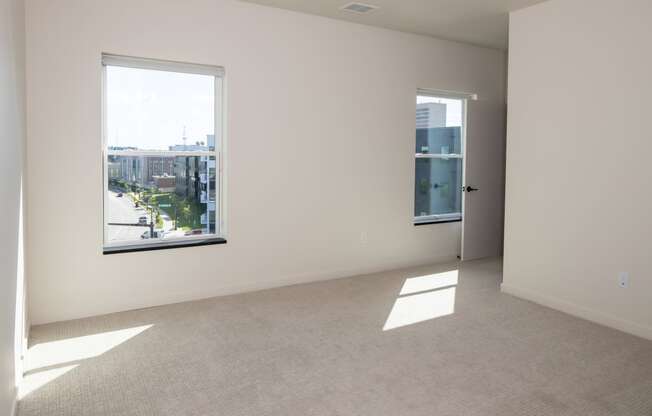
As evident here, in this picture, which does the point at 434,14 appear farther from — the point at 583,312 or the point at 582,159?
the point at 583,312

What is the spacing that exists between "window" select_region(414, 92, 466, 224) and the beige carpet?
1.79 meters

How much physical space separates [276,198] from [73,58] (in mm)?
2009

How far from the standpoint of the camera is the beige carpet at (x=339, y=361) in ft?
8.64

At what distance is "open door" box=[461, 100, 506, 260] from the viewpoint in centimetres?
602

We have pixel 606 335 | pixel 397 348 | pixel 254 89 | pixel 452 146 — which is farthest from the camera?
pixel 452 146

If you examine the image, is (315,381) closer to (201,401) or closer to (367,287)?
(201,401)

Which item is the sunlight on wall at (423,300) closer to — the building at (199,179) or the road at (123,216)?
the building at (199,179)

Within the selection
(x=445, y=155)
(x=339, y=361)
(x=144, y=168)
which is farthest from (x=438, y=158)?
(x=339, y=361)

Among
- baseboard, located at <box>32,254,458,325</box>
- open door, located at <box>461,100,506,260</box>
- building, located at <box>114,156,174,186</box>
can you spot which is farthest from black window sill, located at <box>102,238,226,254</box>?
open door, located at <box>461,100,506,260</box>

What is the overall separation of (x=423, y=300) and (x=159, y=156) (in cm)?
258

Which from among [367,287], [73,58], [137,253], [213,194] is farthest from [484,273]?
[73,58]

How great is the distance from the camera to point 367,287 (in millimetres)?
4887

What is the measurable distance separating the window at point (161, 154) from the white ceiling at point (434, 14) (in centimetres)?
103

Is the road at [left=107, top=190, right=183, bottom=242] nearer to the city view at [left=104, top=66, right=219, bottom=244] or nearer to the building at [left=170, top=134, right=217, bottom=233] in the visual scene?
the city view at [left=104, top=66, right=219, bottom=244]
